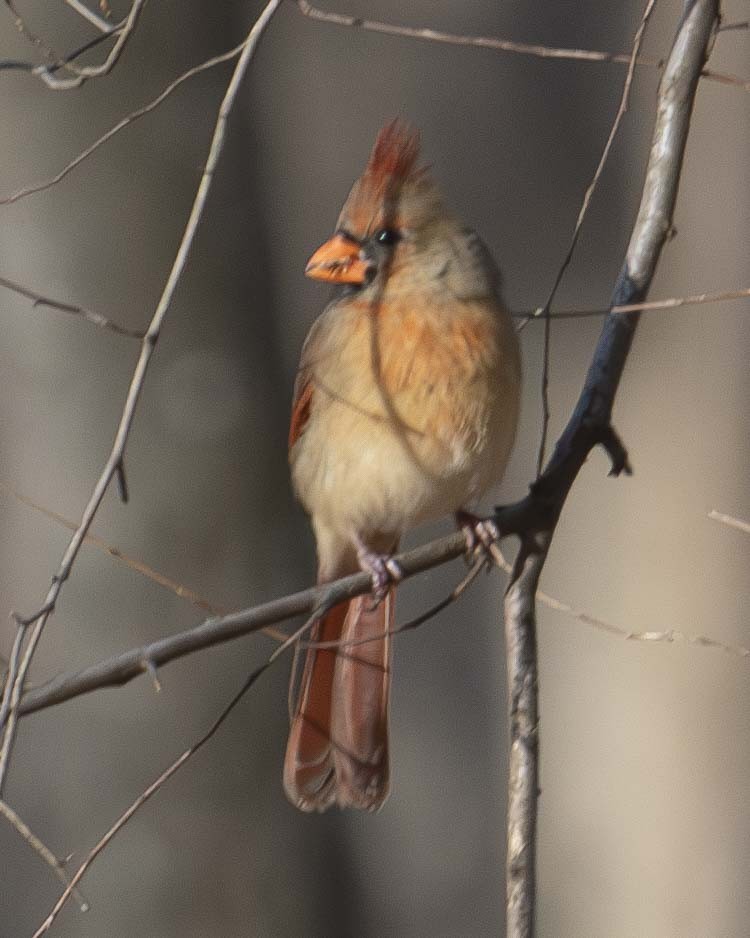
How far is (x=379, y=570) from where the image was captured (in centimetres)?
212

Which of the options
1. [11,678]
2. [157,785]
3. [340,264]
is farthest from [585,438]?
[11,678]

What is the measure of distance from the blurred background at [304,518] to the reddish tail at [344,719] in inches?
33.8

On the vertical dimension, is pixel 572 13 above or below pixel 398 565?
above

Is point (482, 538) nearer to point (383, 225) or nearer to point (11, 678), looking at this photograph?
point (383, 225)

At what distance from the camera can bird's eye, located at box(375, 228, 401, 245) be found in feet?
8.40

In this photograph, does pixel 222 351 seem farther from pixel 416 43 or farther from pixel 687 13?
pixel 687 13

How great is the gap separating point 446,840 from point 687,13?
9.07 ft

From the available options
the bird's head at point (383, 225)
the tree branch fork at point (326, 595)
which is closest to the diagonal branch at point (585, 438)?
the tree branch fork at point (326, 595)

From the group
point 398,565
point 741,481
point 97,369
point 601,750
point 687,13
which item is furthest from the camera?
point 601,750

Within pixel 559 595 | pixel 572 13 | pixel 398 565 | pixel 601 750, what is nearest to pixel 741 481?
pixel 559 595

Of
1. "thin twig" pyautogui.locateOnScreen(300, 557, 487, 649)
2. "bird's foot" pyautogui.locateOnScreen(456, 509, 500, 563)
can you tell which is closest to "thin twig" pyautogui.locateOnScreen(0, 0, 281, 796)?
"thin twig" pyautogui.locateOnScreen(300, 557, 487, 649)

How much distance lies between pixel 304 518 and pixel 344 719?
1.21 m

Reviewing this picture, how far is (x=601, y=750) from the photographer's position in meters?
4.09

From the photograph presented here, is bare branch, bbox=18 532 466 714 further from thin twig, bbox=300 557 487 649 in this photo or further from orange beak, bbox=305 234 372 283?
orange beak, bbox=305 234 372 283
